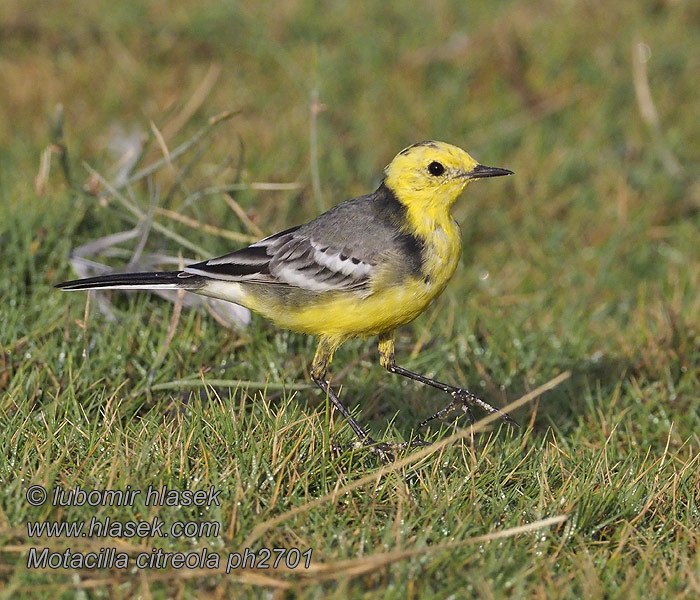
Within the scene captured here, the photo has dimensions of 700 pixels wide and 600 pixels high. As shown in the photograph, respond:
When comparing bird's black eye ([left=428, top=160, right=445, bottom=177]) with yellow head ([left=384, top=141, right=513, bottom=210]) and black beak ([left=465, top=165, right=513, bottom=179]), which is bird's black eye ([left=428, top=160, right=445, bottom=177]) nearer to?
yellow head ([left=384, top=141, right=513, bottom=210])

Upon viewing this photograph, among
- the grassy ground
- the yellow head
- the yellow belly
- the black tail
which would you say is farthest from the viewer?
the yellow head

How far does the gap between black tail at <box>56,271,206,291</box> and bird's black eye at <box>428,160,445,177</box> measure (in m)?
1.19

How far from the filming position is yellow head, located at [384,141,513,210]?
435cm

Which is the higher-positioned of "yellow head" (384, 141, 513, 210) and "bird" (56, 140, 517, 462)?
"yellow head" (384, 141, 513, 210)

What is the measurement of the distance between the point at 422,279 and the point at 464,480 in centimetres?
97

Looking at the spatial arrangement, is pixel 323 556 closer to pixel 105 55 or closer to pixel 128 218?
pixel 128 218

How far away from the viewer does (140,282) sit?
4.23 metres

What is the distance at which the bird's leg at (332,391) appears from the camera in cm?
375

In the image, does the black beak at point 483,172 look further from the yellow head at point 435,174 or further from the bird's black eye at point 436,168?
the bird's black eye at point 436,168

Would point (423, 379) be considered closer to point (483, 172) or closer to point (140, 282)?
point (483, 172)

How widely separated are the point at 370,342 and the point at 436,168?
3.82 feet

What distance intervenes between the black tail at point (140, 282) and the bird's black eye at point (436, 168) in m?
1.19

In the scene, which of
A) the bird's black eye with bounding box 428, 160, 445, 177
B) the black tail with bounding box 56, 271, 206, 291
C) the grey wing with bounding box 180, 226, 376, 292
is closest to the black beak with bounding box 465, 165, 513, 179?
the bird's black eye with bounding box 428, 160, 445, 177

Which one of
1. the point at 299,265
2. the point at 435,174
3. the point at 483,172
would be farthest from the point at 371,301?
the point at 483,172
